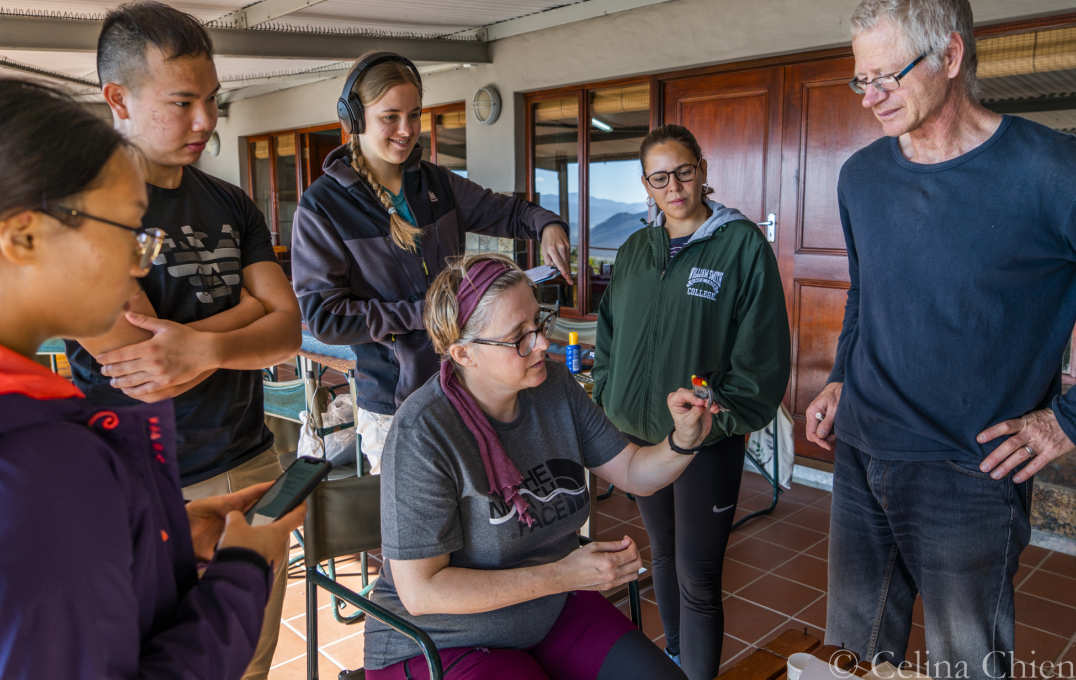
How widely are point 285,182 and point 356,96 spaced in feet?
26.3

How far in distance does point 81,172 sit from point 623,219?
17.1 feet

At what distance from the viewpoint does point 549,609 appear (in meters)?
1.67

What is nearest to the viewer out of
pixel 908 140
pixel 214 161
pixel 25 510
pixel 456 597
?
pixel 25 510

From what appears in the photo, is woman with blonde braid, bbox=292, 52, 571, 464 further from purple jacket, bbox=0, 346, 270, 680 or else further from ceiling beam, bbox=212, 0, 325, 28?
ceiling beam, bbox=212, 0, 325, 28

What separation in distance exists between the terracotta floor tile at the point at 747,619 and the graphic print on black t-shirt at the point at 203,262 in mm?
2225

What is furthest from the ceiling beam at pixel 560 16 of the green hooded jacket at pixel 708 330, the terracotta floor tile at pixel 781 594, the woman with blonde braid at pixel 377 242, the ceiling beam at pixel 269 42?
the terracotta floor tile at pixel 781 594

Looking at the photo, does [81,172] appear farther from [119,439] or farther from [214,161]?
[214,161]

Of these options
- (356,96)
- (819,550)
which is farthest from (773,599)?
(356,96)

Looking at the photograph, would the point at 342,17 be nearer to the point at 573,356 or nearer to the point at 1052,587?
the point at 573,356

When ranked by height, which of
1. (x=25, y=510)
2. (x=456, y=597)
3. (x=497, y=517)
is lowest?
(x=456, y=597)

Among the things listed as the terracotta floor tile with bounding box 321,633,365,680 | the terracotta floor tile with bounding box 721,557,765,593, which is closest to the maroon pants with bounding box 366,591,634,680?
the terracotta floor tile with bounding box 321,633,365,680

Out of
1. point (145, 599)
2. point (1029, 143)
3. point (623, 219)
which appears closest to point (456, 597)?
point (145, 599)

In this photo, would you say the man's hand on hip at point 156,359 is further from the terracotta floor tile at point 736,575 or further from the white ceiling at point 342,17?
the white ceiling at point 342,17

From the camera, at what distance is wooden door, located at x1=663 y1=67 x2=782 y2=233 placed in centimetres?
464
